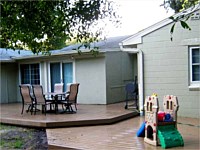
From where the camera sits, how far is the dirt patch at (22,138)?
21.8ft

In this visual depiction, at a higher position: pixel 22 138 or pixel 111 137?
pixel 111 137

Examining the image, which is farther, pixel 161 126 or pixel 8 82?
pixel 8 82

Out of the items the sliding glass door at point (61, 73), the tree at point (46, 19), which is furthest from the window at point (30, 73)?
the tree at point (46, 19)

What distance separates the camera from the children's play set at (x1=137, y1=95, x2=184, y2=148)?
18.0 ft

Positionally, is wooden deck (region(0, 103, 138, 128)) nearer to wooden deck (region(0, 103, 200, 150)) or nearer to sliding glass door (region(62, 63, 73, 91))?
wooden deck (region(0, 103, 200, 150))

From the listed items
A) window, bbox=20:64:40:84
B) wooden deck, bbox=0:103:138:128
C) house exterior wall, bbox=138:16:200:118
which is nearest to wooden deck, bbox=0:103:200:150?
wooden deck, bbox=0:103:138:128

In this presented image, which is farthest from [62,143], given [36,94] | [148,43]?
[148,43]

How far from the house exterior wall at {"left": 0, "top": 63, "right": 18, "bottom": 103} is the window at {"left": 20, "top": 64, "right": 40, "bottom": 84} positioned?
49 centimetres

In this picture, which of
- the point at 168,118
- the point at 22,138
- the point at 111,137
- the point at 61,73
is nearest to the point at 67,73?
the point at 61,73

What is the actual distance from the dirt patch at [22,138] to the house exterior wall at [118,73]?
14.9 feet

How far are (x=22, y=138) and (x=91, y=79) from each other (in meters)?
5.40

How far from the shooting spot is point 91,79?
40.3 feet

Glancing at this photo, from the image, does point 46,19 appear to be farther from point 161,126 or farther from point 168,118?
point 168,118

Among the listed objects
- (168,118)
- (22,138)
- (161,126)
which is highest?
(168,118)
